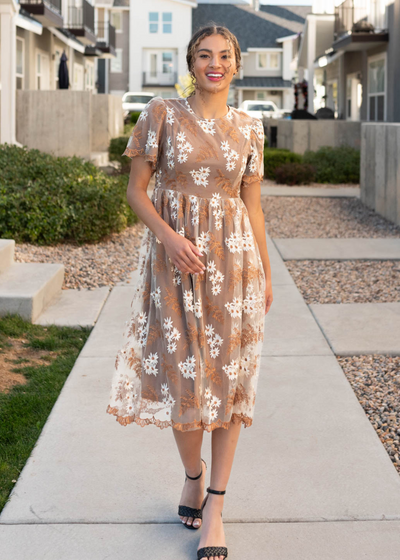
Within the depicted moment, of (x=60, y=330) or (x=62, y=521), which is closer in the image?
(x=62, y=521)

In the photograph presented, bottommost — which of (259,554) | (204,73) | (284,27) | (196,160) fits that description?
(259,554)

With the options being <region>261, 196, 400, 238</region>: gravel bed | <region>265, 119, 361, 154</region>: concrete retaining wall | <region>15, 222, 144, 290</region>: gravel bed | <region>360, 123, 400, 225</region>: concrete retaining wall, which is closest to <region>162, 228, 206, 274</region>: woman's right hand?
<region>15, 222, 144, 290</region>: gravel bed

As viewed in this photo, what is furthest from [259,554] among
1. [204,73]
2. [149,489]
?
[204,73]

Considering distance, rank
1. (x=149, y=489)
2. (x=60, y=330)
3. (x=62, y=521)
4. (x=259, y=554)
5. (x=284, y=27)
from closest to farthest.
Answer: (x=259, y=554) → (x=62, y=521) → (x=149, y=489) → (x=60, y=330) → (x=284, y=27)

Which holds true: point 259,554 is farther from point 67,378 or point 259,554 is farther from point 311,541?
point 67,378

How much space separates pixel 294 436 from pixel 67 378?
1498mm

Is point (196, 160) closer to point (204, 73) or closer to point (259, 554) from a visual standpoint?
point (204, 73)

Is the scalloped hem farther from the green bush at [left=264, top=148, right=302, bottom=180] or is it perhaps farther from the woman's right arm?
the green bush at [left=264, top=148, right=302, bottom=180]

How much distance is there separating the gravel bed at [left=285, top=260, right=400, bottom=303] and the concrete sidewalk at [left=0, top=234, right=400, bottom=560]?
2.17 meters

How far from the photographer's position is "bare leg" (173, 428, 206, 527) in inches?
108

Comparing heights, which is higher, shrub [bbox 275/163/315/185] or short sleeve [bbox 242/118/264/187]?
shrub [bbox 275/163/315/185]

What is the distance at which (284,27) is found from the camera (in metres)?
52.8

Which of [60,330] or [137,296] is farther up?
[137,296]

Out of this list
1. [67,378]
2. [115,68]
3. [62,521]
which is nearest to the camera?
[62,521]
